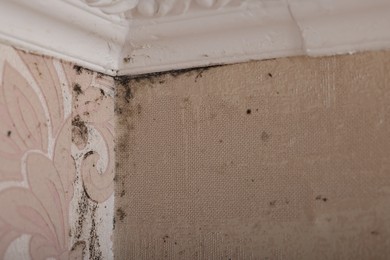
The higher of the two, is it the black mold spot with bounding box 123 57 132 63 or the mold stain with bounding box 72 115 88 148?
the black mold spot with bounding box 123 57 132 63

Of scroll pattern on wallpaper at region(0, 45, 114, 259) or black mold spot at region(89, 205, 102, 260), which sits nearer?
scroll pattern on wallpaper at region(0, 45, 114, 259)

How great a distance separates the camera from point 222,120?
65cm

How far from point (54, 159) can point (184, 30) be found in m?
0.21

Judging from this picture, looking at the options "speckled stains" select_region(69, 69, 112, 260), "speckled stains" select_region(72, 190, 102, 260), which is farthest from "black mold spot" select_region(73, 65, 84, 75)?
"speckled stains" select_region(72, 190, 102, 260)

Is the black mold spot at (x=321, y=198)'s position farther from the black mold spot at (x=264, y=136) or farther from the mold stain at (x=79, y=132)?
the mold stain at (x=79, y=132)

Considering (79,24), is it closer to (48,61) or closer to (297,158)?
(48,61)

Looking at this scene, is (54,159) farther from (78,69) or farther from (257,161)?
(257,161)

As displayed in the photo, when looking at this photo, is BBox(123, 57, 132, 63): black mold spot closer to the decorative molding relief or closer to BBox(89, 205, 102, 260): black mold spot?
the decorative molding relief

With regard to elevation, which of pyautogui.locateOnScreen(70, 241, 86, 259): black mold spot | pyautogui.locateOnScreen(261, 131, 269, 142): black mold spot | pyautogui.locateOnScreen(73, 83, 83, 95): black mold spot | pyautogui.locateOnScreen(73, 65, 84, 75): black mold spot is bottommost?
pyautogui.locateOnScreen(70, 241, 86, 259): black mold spot

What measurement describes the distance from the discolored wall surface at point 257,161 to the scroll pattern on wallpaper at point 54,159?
0.03 meters

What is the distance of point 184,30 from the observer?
0.64 meters

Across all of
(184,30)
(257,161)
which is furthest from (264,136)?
(184,30)

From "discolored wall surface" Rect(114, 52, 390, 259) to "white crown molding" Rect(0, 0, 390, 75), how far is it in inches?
0.7

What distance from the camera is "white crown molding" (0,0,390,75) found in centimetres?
56
